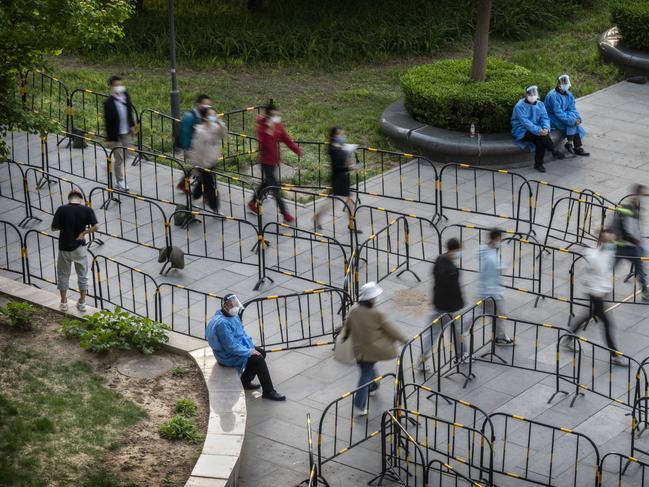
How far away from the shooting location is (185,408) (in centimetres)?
1239

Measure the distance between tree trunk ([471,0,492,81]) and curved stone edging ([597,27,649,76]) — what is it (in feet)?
14.7

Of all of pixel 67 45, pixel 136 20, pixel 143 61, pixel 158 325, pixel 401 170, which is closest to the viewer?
pixel 158 325

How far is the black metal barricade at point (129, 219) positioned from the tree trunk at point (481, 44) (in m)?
6.58

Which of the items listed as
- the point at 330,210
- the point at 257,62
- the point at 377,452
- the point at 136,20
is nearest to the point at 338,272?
the point at 330,210

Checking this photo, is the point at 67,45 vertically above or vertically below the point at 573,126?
above

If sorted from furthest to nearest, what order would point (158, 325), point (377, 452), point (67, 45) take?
point (67, 45) → point (158, 325) → point (377, 452)

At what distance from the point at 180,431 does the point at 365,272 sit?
494cm

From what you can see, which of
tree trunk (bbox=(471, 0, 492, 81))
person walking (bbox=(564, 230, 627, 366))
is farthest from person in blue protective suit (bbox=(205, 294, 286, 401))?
tree trunk (bbox=(471, 0, 492, 81))

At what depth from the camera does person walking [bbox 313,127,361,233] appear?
1727 cm

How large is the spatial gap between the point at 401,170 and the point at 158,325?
294 inches

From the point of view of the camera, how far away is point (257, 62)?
2600cm

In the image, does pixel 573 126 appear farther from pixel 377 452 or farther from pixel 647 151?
pixel 377 452

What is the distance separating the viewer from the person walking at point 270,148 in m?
17.7

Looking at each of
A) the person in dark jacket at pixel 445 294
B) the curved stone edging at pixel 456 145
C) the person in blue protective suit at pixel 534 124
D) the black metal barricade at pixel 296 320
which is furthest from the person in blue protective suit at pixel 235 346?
the person in blue protective suit at pixel 534 124
